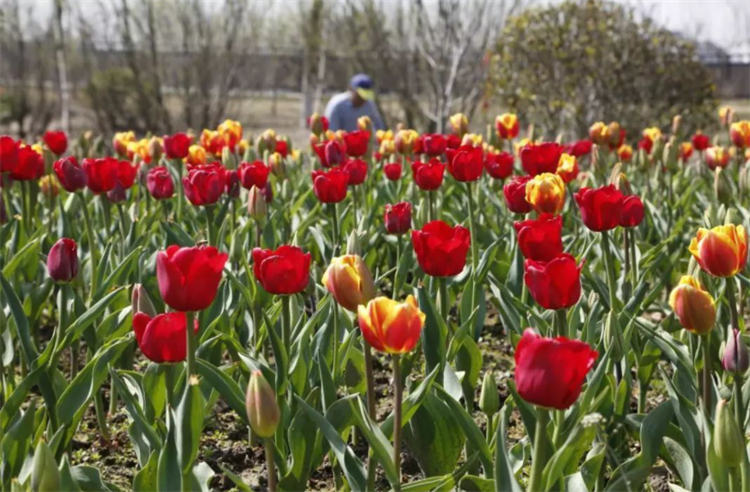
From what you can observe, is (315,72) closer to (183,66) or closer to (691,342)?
(183,66)

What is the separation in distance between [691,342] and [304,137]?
17355mm

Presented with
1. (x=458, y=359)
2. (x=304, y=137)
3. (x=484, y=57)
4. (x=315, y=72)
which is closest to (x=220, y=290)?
(x=458, y=359)

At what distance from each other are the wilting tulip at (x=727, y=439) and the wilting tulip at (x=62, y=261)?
1518mm

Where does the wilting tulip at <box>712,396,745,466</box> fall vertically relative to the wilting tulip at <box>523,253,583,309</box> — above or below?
below

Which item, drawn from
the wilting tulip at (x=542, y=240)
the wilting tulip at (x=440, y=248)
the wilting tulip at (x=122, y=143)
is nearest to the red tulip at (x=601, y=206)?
the wilting tulip at (x=542, y=240)

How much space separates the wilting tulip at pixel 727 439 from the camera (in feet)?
4.80

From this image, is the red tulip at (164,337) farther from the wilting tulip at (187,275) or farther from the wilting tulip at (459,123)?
the wilting tulip at (459,123)

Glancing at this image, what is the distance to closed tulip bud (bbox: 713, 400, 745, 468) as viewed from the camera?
146cm

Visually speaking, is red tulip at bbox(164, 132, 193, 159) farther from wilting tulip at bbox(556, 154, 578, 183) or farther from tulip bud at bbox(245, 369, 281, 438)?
tulip bud at bbox(245, 369, 281, 438)

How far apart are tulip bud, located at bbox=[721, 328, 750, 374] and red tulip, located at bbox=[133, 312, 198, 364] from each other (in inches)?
40.7

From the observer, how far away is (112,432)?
2.75m

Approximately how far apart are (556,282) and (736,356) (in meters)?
0.38

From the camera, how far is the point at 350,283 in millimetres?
1672

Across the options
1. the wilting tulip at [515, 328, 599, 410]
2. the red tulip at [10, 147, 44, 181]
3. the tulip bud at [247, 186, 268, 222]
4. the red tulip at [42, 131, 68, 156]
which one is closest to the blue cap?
the red tulip at [42, 131, 68, 156]
